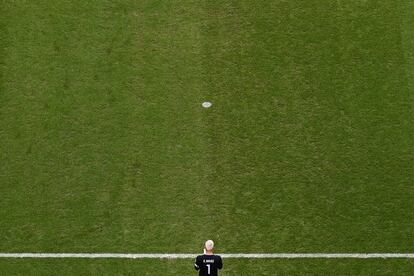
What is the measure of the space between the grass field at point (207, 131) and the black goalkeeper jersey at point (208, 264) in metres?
0.88

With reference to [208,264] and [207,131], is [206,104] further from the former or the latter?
[208,264]

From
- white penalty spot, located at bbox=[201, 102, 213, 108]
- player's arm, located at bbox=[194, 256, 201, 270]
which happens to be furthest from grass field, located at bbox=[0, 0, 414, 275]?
player's arm, located at bbox=[194, 256, 201, 270]

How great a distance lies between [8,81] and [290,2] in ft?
21.2

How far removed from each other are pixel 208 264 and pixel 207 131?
3.40 metres

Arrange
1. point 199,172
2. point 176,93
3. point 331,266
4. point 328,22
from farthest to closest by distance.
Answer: point 328,22 < point 176,93 < point 199,172 < point 331,266

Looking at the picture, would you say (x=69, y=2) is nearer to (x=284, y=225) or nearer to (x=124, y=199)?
(x=124, y=199)

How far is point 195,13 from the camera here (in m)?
14.9

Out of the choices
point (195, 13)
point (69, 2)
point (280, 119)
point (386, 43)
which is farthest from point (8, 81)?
point (386, 43)

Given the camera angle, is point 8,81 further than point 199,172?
Yes

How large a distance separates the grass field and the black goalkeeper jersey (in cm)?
88

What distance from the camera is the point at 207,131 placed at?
13219 millimetres

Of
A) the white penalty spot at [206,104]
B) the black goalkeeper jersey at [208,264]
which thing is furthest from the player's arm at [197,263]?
the white penalty spot at [206,104]

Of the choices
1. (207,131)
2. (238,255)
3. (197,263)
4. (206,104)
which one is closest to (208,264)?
(197,263)

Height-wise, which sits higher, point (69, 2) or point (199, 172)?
point (69, 2)
